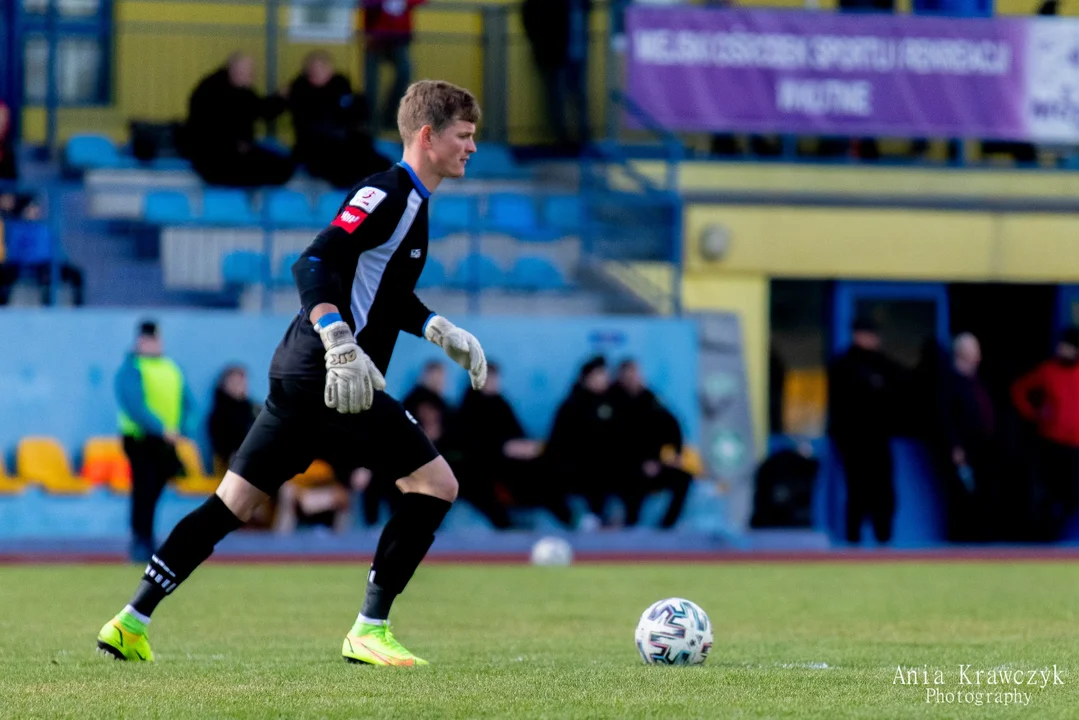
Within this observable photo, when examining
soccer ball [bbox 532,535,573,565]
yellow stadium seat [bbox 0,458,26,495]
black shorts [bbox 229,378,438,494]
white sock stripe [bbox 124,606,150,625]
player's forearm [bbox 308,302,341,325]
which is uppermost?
player's forearm [bbox 308,302,341,325]

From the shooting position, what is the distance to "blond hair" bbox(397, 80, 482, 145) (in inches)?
297

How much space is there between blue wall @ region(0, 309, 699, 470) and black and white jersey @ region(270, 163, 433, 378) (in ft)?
36.1

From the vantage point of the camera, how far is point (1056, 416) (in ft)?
67.6

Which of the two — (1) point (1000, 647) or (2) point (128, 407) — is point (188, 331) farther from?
(1) point (1000, 647)

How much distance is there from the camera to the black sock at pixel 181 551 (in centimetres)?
747

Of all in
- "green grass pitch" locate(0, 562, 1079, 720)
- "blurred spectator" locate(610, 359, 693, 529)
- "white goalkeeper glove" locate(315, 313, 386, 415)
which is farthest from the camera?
"blurred spectator" locate(610, 359, 693, 529)

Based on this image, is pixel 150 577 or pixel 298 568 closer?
pixel 150 577

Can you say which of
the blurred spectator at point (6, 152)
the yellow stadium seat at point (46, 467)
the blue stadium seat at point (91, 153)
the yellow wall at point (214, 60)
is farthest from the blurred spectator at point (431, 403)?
the blurred spectator at point (6, 152)

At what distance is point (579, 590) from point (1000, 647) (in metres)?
5.23

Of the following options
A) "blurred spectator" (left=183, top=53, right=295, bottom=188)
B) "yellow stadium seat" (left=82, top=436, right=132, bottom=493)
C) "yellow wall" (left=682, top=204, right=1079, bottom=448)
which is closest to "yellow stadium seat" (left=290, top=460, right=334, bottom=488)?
"yellow stadium seat" (left=82, top=436, right=132, bottom=493)

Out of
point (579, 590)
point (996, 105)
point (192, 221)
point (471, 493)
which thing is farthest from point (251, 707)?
point (996, 105)

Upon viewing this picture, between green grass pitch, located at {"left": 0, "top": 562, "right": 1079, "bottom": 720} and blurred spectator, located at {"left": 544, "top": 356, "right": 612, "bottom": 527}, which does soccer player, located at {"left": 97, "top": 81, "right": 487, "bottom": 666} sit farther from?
blurred spectator, located at {"left": 544, "top": 356, "right": 612, "bottom": 527}

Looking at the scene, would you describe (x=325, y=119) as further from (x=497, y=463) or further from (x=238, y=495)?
(x=238, y=495)

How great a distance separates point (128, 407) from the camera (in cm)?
1575
